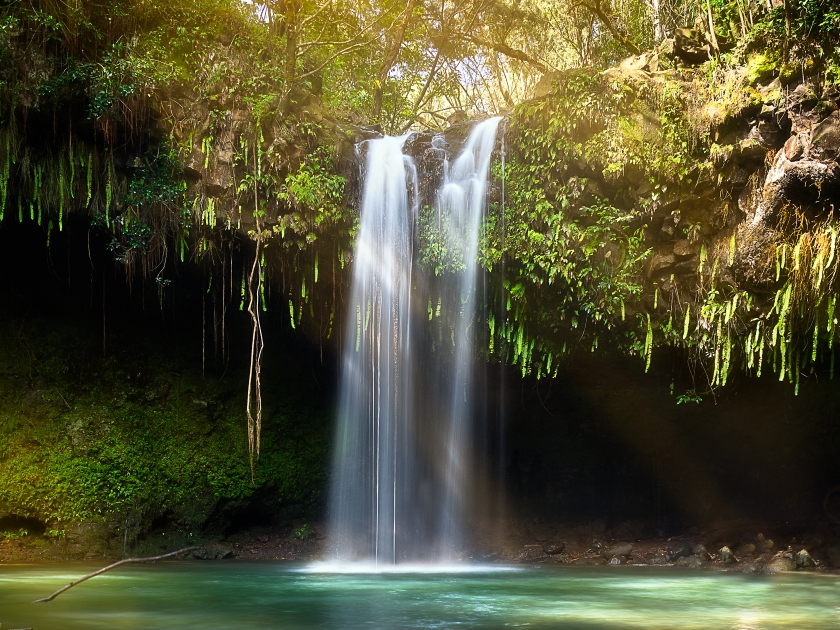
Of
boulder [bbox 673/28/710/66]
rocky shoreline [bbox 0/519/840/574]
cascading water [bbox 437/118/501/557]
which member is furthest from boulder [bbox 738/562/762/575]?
boulder [bbox 673/28/710/66]

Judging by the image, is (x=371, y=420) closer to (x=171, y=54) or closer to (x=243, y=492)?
(x=243, y=492)

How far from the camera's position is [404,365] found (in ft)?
37.7

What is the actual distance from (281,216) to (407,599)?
5446 mm

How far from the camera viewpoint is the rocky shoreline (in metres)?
11.1

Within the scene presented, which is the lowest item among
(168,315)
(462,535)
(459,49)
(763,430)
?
(462,535)

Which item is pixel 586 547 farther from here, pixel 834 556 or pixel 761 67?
pixel 761 67

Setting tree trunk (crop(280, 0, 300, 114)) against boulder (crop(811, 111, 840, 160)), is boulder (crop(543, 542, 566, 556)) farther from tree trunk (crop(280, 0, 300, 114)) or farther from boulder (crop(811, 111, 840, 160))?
tree trunk (crop(280, 0, 300, 114))

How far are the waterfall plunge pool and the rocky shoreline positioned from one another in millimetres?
1142

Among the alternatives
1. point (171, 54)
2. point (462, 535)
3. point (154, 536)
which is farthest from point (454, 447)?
point (171, 54)

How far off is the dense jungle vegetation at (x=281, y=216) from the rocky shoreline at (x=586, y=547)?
56cm

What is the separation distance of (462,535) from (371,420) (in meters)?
3.20

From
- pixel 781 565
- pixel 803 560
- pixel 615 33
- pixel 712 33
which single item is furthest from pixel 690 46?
pixel 803 560

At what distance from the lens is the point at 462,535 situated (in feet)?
44.4

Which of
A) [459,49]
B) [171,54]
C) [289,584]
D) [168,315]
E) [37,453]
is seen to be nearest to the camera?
[289,584]
